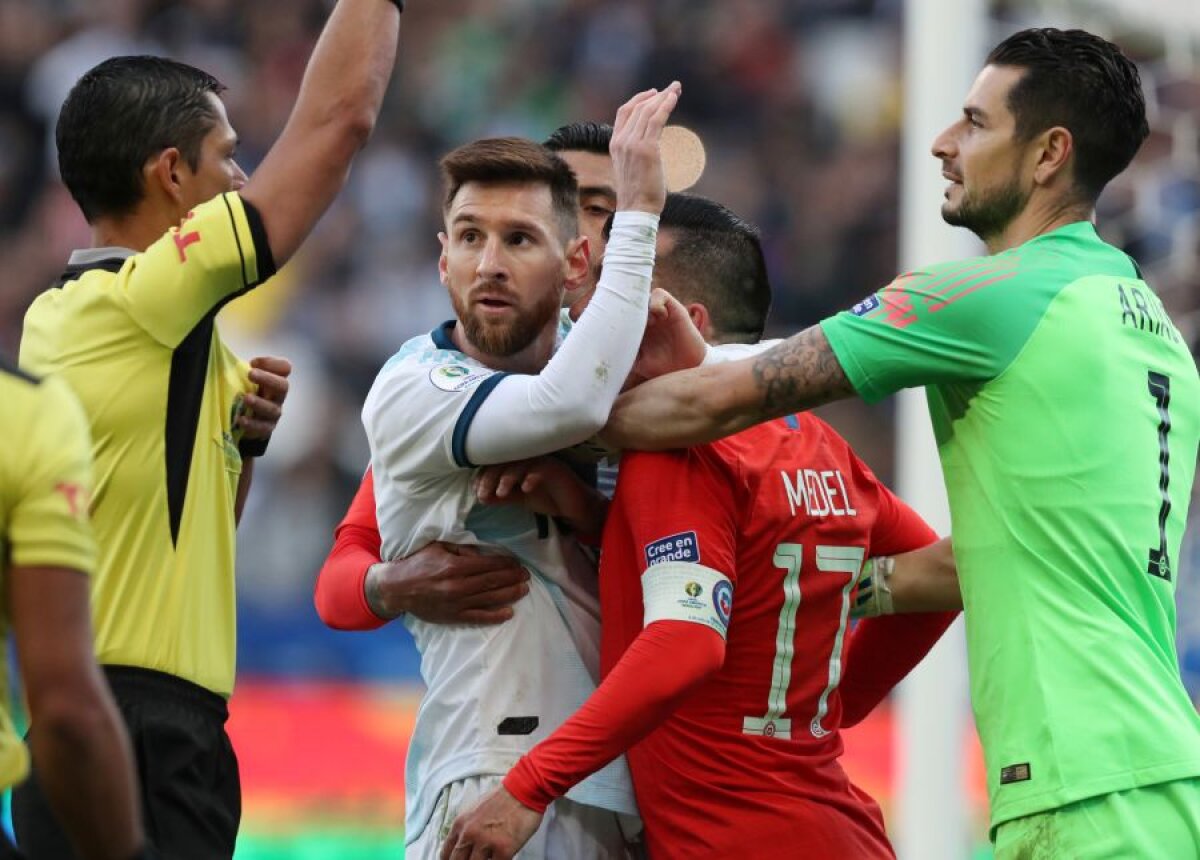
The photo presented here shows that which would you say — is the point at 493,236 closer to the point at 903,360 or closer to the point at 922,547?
the point at 903,360

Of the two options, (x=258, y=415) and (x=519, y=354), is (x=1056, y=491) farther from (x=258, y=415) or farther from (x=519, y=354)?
(x=258, y=415)

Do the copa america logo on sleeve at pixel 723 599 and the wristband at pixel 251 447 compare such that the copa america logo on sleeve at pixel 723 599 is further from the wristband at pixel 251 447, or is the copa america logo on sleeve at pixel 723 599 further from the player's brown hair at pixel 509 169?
the wristband at pixel 251 447

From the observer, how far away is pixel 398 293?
11.6 m

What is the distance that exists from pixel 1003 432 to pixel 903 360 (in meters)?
0.25

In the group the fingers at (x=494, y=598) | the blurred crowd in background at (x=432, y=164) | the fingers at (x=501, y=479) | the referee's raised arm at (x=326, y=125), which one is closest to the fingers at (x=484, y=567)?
the fingers at (x=494, y=598)

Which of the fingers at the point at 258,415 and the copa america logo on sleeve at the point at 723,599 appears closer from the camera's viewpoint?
the copa america logo on sleeve at the point at 723,599

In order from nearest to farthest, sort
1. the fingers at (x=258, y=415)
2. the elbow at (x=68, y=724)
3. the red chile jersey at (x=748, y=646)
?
the elbow at (x=68, y=724)
the red chile jersey at (x=748, y=646)
the fingers at (x=258, y=415)

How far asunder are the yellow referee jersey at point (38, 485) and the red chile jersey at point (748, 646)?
1.27 m

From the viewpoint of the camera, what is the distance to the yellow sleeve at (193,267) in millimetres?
3543

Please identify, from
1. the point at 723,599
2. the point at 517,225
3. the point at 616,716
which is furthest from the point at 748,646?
the point at 517,225

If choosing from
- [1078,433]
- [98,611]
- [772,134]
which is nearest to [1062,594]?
[1078,433]

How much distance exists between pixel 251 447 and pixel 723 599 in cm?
119

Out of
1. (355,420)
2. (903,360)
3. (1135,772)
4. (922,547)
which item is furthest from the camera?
(355,420)

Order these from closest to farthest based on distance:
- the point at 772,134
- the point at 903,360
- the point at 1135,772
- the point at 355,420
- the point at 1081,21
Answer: the point at 1135,772, the point at 903,360, the point at 1081,21, the point at 355,420, the point at 772,134
